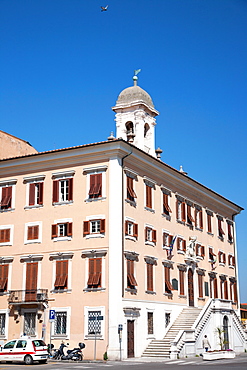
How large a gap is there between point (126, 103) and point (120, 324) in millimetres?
20830

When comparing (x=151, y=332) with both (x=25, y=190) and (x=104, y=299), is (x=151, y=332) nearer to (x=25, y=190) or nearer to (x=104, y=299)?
(x=104, y=299)

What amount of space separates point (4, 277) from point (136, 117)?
57.8 feet


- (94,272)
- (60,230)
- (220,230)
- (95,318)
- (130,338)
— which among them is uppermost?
(220,230)

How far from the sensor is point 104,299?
3647 centimetres

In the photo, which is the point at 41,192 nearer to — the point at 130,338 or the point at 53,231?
the point at 53,231

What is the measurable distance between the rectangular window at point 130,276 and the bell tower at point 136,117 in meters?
12.6

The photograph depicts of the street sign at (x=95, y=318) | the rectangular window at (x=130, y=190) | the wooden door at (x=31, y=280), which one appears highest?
the rectangular window at (x=130, y=190)

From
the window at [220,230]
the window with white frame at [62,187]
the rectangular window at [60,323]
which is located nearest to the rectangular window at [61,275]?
the rectangular window at [60,323]

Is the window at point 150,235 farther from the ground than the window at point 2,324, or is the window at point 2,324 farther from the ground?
the window at point 150,235

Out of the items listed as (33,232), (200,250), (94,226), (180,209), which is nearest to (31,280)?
(33,232)

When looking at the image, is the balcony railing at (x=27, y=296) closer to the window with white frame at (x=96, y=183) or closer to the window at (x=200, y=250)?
the window with white frame at (x=96, y=183)

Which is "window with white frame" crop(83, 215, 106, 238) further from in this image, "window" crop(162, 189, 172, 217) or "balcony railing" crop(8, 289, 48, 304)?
"window" crop(162, 189, 172, 217)

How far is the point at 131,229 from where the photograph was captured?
3897 centimetres

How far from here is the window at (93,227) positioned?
3781 cm
